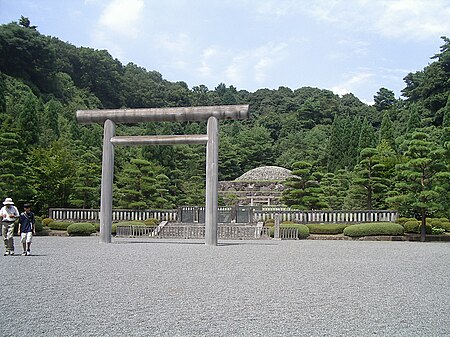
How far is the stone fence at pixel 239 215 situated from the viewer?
23.6 metres

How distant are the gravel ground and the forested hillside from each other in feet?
41.9

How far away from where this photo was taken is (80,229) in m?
22.7

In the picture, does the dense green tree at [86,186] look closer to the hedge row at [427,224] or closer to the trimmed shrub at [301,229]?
the trimmed shrub at [301,229]

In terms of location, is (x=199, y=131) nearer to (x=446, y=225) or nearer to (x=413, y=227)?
(x=446, y=225)

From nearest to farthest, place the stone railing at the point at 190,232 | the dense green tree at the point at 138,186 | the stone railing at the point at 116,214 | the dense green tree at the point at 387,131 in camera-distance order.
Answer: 1. the stone railing at the point at 190,232
2. the stone railing at the point at 116,214
3. the dense green tree at the point at 138,186
4. the dense green tree at the point at 387,131

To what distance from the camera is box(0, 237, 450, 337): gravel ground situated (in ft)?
17.2

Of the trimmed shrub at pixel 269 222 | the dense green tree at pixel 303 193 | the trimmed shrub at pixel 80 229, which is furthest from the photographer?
the dense green tree at pixel 303 193

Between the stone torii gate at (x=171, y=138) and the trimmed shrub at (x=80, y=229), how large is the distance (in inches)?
233

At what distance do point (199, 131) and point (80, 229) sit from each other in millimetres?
32344

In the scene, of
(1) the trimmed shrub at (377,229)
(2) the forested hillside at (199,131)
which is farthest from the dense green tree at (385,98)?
(1) the trimmed shrub at (377,229)

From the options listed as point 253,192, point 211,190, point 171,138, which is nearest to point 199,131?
point 253,192

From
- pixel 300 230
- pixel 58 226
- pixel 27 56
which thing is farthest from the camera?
pixel 27 56

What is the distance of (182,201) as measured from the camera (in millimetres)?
30953

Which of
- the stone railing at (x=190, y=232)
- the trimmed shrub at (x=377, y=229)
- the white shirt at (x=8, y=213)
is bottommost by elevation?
the stone railing at (x=190, y=232)
